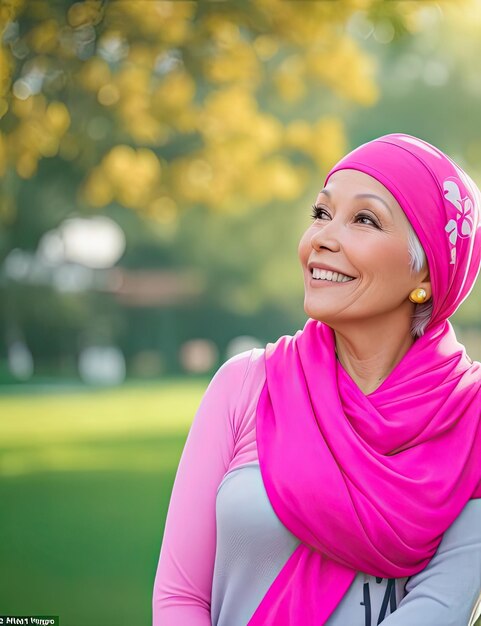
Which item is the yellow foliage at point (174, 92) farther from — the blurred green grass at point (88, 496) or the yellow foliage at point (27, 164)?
the blurred green grass at point (88, 496)

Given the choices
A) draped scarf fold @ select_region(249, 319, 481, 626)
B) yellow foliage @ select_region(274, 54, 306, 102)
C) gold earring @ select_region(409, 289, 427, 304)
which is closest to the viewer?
draped scarf fold @ select_region(249, 319, 481, 626)

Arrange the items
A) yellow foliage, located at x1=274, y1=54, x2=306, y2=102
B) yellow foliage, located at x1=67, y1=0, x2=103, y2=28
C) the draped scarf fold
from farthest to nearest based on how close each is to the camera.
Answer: yellow foliage, located at x1=274, y1=54, x2=306, y2=102
yellow foliage, located at x1=67, y1=0, x2=103, y2=28
the draped scarf fold

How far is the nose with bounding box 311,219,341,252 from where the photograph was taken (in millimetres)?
1408

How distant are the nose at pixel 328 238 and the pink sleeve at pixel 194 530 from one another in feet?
0.96

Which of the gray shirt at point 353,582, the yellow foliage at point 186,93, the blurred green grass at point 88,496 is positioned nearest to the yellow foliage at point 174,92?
the yellow foliage at point 186,93

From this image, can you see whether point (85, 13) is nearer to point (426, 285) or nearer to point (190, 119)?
point (190, 119)

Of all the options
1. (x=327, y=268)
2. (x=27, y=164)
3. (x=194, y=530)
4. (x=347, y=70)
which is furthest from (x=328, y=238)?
(x=27, y=164)

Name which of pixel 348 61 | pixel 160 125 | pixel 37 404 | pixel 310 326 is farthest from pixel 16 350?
pixel 310 326

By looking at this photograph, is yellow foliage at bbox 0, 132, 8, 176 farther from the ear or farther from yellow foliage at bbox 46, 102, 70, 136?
the ear

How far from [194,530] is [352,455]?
26cm

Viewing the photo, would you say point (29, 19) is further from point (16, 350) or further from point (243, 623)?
point (243, 623)

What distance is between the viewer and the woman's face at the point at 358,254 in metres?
1.40

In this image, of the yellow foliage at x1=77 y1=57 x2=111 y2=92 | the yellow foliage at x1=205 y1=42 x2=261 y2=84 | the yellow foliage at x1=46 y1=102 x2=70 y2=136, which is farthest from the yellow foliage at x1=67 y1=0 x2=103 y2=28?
the yellow foliage at x1=205 y1=42 x2=261 y2=84

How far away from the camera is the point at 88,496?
482 cm
